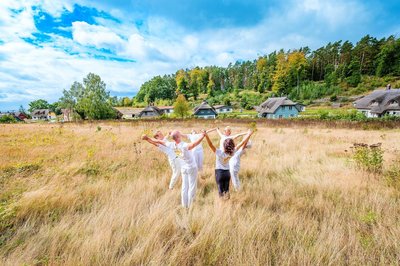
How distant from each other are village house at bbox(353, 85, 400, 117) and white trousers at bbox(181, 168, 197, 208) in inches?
1854

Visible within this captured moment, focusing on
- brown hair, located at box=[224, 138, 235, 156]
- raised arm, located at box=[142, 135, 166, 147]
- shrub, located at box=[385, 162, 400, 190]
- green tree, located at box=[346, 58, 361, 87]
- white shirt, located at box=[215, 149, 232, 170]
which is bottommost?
shrub, located at box=[385, 162, 400, 190]

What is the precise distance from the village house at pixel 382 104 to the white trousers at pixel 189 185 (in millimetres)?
47090

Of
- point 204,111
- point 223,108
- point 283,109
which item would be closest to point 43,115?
point 204,111

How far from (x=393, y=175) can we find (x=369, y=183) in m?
1.03

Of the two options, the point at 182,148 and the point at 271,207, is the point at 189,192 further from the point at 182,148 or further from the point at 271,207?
the point at 271,207

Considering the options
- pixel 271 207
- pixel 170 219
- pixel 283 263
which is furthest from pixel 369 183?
pixel 170 219

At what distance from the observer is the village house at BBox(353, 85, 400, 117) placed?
123 ft

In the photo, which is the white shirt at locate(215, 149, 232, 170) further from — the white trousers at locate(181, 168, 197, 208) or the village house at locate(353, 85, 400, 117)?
the village house at locate(353, 85, 400, 117)

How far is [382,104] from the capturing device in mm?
38688

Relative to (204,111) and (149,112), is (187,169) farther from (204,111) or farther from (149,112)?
(149,112)

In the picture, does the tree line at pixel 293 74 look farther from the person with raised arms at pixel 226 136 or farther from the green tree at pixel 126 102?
the person with raised arms at pixel 226 136

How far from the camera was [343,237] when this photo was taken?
101 inches

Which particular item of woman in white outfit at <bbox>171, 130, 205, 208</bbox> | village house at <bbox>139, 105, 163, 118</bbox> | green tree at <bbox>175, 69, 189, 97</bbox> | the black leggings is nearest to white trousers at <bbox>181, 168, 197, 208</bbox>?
woman in white outfit at <bbox>171, 130, 205, 208</bbox>

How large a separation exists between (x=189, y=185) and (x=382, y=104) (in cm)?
5182
